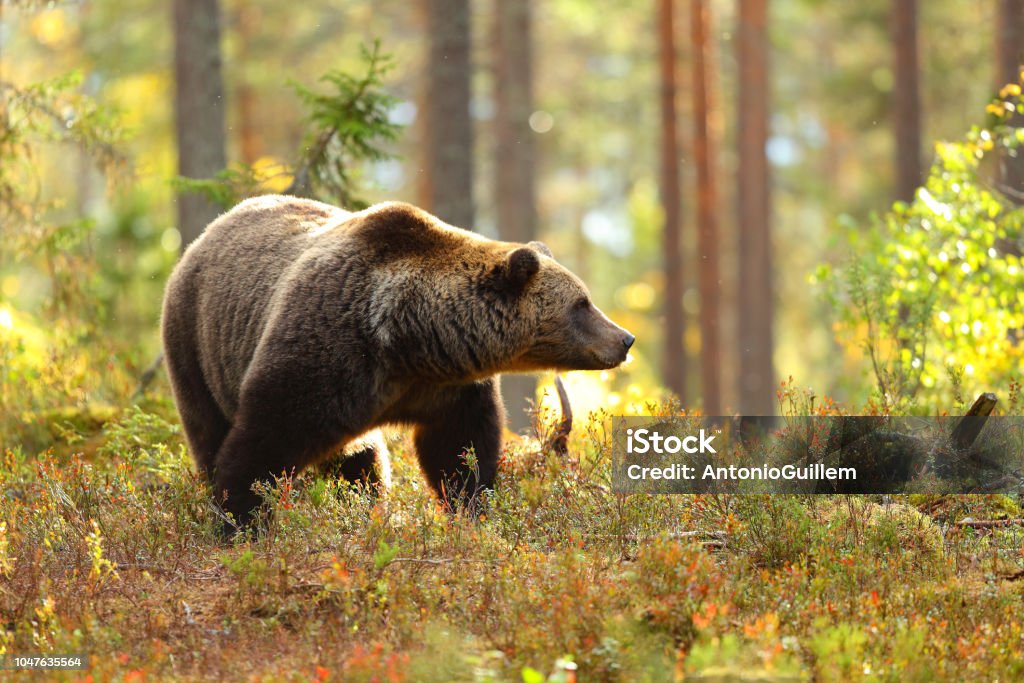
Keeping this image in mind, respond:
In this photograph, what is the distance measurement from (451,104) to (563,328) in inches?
323

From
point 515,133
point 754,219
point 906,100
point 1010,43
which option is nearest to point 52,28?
point 515,133

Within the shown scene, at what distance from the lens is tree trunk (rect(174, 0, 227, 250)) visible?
13.7 metres

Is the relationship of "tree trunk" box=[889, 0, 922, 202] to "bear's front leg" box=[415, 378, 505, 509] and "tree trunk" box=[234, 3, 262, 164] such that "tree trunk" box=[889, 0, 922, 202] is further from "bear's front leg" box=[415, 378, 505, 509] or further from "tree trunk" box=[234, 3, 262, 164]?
"bear's front leg" box=[415, 378, 505, 509]

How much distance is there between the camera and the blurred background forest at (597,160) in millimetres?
10891

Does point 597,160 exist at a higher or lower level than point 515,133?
lower

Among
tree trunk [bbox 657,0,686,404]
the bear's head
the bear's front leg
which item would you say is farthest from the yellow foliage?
the bear's head

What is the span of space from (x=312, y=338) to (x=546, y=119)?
995 inches

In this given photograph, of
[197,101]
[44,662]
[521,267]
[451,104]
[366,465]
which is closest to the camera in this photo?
[44,662]

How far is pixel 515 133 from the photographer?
2081 cm

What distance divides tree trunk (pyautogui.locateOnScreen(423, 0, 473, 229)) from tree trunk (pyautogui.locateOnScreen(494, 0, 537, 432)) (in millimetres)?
5279

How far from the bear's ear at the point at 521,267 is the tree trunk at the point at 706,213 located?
52.6ft

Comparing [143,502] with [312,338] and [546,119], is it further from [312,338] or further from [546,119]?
[546,119]

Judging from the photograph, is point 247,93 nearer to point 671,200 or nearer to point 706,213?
point 671,200
